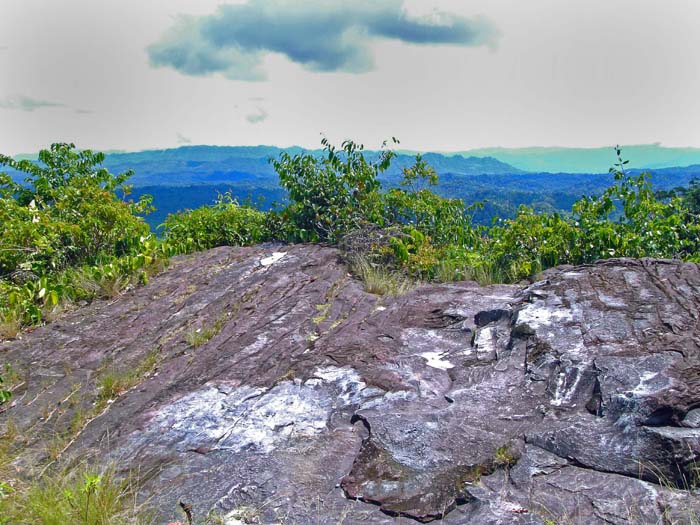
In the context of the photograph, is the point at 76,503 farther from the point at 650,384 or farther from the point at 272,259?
the point at 272,259

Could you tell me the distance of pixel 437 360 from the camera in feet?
17.0

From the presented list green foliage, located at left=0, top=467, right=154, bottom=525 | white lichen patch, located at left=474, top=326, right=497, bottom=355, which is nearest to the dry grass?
white lichen patch, located at left=474, top=326, right=497, bottom=355

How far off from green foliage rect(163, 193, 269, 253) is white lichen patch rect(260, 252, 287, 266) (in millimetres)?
1275

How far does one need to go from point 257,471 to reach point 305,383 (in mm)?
1168

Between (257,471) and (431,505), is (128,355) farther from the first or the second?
(431,505)

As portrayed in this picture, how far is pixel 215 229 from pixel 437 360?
5.72 metres

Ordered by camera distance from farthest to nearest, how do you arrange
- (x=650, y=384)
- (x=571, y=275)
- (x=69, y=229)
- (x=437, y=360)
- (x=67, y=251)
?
1. (x=67, y=251)
2. (x=69, y=229)
3. (x=571, y=275)
4. (x=437, y=360)
5. (x=650, y=384)

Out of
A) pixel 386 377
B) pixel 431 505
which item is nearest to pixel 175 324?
pixel 386 377

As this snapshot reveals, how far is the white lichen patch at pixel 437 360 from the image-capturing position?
5078 mm

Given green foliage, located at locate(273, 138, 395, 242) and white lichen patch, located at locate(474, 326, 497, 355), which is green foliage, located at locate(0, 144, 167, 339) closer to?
green foliage, located at locate(273, 138, 395, 242)

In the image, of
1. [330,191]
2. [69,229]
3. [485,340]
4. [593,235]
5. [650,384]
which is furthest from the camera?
[330,191]

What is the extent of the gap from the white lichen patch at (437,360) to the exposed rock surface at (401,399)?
0.07 feet

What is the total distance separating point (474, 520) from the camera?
3303 millimetres

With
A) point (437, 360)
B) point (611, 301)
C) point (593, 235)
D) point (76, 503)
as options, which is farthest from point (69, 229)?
point (593, 235)
